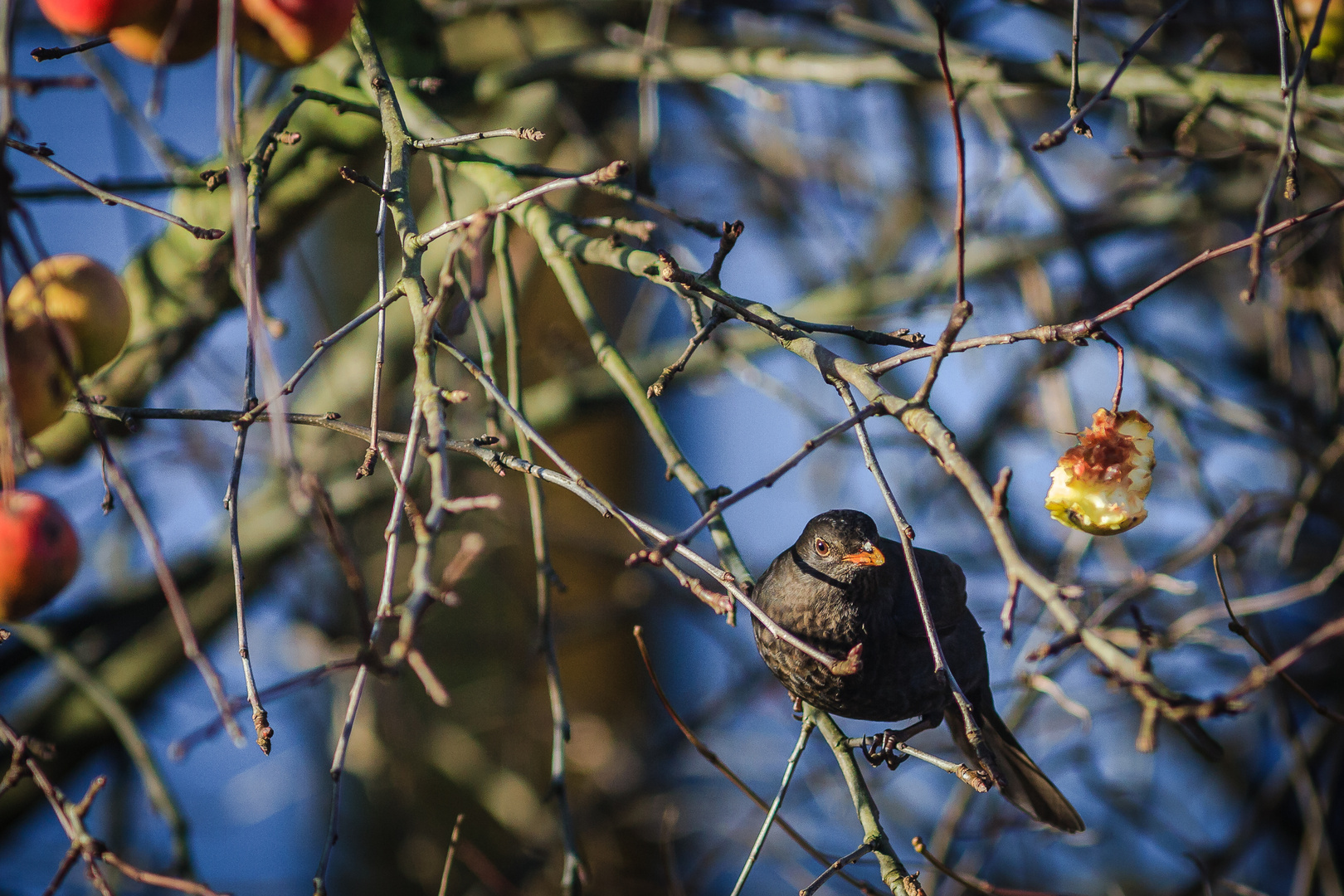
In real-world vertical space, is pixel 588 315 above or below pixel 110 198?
above

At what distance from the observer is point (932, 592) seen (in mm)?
1708

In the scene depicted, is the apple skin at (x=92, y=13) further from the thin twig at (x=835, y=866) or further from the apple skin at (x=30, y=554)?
the thin twig at (x=835, y=866)

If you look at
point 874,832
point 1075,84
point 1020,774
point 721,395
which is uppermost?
point 721,395

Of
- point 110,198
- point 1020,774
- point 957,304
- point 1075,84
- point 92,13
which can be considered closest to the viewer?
point 957,304

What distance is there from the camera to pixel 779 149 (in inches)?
163

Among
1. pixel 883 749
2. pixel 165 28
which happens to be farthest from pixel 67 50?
pixel 883 749

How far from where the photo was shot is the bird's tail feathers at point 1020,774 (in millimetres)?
1892

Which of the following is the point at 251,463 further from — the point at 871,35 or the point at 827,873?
the point at 827,873

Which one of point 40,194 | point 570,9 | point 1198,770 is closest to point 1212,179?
point 570,9

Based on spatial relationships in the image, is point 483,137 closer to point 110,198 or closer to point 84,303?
point 110,198

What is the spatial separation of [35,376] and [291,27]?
57 centimetres

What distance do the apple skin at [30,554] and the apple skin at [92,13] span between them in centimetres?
60

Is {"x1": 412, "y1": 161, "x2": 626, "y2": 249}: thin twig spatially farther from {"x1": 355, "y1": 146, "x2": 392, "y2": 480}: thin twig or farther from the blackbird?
the blackbird

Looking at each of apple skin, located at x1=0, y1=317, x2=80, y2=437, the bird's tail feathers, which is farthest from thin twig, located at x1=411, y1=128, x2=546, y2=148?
the bird's tail feathers
